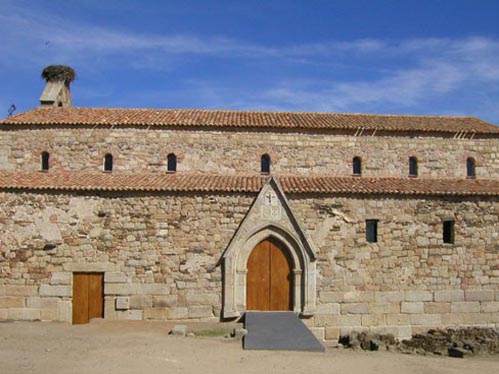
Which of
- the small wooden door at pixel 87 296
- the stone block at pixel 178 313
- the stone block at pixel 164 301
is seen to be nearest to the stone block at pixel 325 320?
the stone block at pixel 178 313

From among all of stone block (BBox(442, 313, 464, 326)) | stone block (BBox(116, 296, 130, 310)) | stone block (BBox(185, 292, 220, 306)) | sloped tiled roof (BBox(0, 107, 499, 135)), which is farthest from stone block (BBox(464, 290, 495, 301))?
stone block (BBox(116, 296, 130, 310))

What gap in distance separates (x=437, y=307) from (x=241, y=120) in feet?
29.1

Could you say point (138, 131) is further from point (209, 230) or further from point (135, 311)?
point (135, 311)

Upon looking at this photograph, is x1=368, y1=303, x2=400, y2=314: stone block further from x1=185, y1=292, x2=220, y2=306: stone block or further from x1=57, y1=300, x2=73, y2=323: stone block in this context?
x1=57, y1=300, x2=73, y2=323: stone block

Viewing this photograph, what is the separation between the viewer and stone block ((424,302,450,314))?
53.6ft

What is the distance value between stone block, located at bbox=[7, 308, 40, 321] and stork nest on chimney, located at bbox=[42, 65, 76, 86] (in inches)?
448

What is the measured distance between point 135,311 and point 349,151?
8914 mm

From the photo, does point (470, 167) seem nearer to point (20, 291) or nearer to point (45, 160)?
point (45, 160)

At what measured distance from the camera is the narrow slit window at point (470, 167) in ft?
62.8

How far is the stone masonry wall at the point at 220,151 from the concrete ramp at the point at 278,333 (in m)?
5.28

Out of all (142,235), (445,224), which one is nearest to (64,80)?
(142,235)

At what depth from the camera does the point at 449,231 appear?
16.8 metres

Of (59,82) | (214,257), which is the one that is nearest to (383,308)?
(214,257)

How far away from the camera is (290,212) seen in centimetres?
1591
